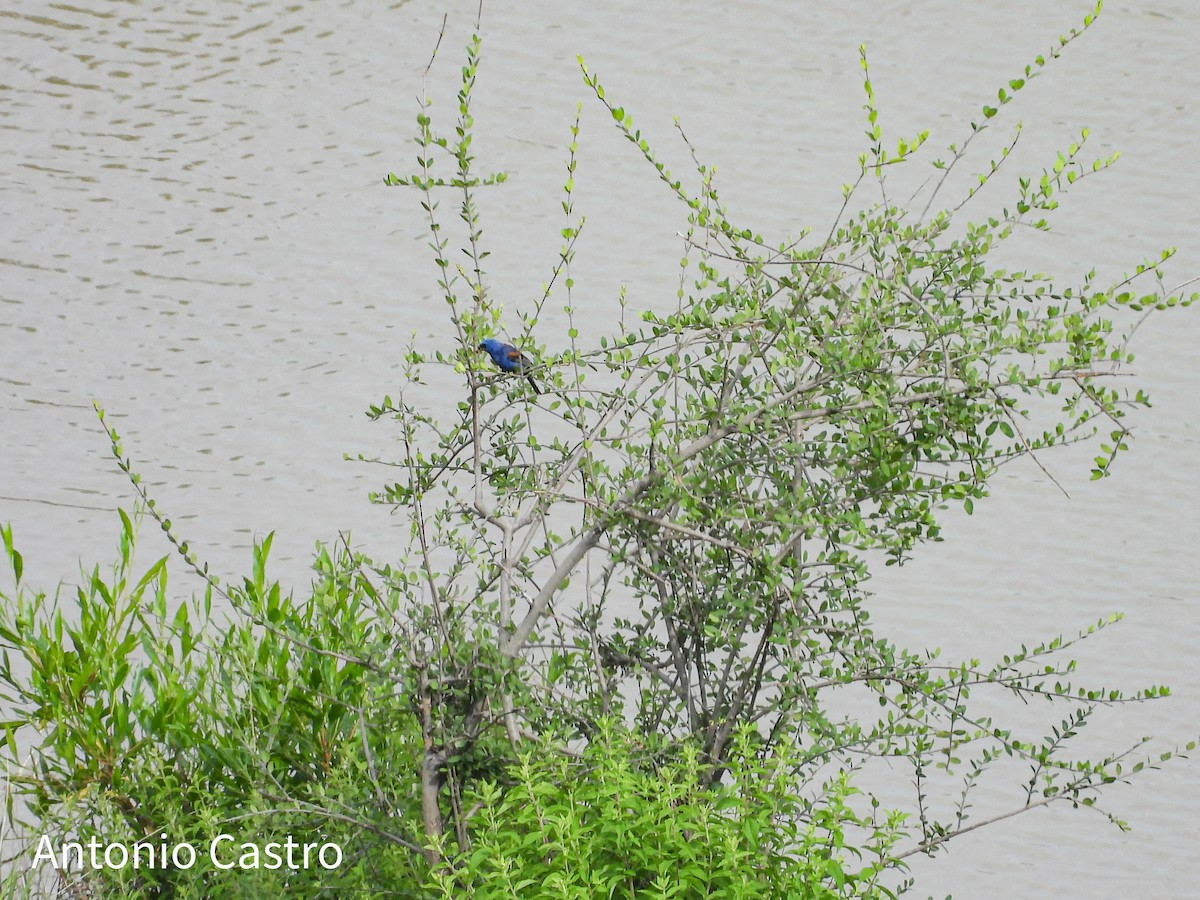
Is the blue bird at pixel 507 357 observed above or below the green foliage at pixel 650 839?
above

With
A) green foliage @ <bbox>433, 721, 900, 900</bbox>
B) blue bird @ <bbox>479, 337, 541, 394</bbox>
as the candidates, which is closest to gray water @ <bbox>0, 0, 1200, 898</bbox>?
green foliage @ <bbox>433, 721, 900, 900</bbox>

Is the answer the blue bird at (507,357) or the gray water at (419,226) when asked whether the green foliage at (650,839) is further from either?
the gray water at (419,226)

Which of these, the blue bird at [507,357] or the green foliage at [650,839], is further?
the blue bird at [507,357]

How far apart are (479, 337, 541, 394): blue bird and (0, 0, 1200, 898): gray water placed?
331cm

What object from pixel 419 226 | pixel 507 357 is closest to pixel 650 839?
pixel 507 357

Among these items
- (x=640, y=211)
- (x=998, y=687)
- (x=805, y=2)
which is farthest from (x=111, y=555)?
(x=805, y=2)

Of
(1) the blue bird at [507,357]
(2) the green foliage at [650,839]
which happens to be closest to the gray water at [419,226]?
(2) the green foliage at [650,839]

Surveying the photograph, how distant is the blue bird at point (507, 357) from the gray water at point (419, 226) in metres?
3.31

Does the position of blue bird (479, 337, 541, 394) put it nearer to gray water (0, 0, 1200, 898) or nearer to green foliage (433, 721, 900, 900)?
green foliage (433, 721, 900, 900)

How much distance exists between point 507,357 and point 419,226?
16.6 ft

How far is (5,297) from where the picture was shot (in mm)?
7984

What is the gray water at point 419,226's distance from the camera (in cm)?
652

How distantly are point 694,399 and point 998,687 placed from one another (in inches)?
136

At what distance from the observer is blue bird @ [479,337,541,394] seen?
331 cm
